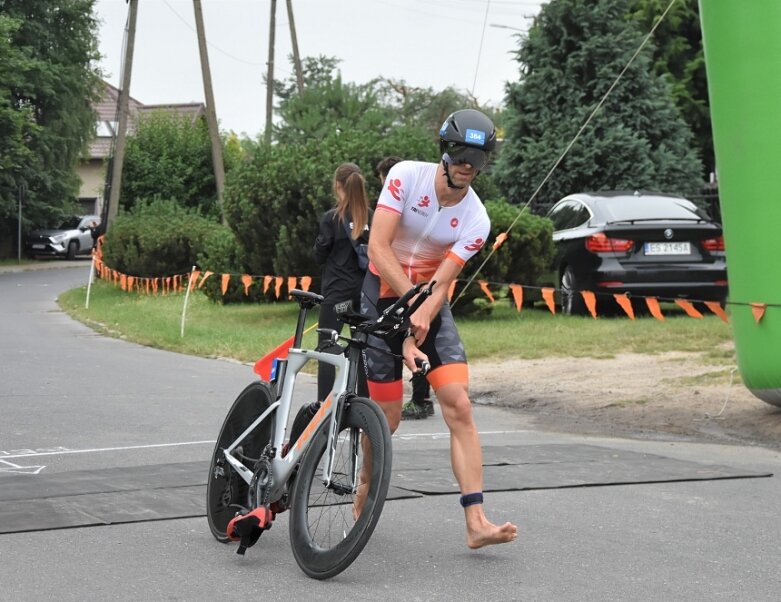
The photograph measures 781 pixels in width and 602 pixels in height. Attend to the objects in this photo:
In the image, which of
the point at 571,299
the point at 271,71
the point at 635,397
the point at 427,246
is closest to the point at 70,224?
the point at 271,71

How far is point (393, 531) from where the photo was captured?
607cm

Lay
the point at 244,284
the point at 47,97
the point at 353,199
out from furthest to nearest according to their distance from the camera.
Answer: the point at 47,97, the point at 244,284, the point at 353,199

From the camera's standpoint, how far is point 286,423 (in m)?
5.55

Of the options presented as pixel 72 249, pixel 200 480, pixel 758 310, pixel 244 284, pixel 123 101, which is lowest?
pixel 72 249

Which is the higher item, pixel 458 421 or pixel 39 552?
pixel 458 421

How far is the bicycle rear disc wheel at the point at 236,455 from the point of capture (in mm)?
5723

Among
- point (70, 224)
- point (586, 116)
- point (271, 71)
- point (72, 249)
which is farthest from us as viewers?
point (70, 224)

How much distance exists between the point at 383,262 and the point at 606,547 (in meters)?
1.50

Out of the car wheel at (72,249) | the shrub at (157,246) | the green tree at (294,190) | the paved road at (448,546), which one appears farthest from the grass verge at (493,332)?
the car wheel at (72,249)

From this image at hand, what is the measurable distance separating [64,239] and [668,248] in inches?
1550

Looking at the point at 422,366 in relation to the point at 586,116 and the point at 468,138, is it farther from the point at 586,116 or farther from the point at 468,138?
the point at 586,116

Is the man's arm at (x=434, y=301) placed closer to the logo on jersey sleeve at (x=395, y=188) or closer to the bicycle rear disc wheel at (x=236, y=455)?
the logo on jersey sleeve at (x=395, y=188)

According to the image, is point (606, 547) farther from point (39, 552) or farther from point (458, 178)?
point (39, 552)

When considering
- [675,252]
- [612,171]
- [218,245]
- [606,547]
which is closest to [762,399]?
[606,547]
